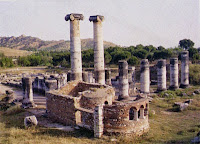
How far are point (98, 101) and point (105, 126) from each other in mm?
2545

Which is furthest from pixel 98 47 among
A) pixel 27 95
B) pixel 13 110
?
pixel 13 110

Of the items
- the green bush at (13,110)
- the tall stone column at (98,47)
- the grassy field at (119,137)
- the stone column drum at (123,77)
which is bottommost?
the grassy field at (119,137)

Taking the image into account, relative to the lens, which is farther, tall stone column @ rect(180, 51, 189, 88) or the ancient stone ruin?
tall stone column @ rect(180, 51, 189, 88)

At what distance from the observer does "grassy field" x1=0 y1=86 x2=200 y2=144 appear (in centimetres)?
1155

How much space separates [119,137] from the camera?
11.9 meters

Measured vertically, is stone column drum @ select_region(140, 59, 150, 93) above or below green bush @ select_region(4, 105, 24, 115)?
above

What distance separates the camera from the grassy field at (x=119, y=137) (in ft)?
37.9

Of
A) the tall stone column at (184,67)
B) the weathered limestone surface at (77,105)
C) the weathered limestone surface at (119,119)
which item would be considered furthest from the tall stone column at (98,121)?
the tall stone column at (184,67)

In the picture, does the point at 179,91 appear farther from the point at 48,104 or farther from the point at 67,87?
the point at 48,104

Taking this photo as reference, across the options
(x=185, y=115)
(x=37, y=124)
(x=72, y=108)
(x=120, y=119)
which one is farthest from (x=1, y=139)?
(x=185, y=115)

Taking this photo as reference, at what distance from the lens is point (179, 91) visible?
85.8ft

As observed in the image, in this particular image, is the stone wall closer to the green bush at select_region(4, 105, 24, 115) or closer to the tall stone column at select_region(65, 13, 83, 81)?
the green bush at select_region(4, 105, 24, 115)

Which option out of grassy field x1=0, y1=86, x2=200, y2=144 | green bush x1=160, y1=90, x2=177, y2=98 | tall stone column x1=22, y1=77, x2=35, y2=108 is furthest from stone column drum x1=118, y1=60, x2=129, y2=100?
tall stone column x1=22, y1=77, x2=35, y2=108

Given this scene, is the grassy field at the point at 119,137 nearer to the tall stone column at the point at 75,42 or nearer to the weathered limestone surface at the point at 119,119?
the weathered limestone surface at the point at 119,119
